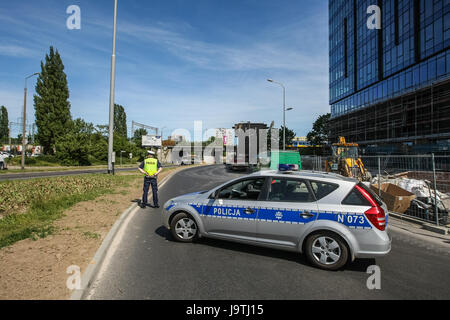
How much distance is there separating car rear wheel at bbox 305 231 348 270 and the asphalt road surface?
130mm

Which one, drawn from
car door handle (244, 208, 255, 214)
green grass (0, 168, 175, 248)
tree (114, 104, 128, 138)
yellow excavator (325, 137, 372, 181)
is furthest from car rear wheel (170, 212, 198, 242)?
tree (114, 104, 128, 138)

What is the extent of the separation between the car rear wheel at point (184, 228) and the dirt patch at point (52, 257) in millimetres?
1397

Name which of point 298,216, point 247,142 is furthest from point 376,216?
point 247,142

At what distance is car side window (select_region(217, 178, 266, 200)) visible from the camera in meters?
4.79

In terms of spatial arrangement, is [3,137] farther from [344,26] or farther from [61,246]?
[61,246]

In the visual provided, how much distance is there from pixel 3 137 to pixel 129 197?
114m

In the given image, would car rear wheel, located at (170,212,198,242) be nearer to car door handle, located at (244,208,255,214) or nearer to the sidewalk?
car door handle, located at (244,208,255,214)

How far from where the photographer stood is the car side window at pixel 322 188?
430 cm

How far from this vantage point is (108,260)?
452cm

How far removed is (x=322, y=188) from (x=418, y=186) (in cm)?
556

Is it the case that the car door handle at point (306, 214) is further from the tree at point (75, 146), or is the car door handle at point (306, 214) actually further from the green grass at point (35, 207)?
the tree at point (75, 146)

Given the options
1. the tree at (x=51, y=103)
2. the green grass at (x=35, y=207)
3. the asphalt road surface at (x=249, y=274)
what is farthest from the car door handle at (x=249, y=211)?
the tree at (x=51, y=103)
